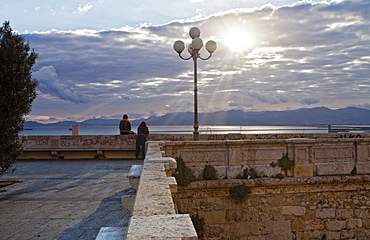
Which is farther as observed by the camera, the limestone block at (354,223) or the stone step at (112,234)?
the limestone block at (354,223)

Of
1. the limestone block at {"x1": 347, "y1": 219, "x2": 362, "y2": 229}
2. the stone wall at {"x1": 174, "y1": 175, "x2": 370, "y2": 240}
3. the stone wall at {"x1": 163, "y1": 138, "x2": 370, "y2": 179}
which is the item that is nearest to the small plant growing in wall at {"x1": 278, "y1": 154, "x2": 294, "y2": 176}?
the stone wall at {"x1": 163, "y1": 138, "x2": 370, "y2": 179}

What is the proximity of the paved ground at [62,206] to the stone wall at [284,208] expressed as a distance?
2321mm

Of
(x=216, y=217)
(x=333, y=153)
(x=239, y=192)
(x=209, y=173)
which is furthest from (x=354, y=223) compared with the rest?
(x=209, y=173)

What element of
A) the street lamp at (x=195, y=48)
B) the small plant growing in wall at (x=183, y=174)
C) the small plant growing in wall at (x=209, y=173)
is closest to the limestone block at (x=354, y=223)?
the small plant growing in wall at (x=209, y=173)

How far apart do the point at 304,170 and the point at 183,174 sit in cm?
355

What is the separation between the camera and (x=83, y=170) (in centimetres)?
1274

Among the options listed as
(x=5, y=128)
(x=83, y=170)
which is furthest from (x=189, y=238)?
(x=83, y=170)

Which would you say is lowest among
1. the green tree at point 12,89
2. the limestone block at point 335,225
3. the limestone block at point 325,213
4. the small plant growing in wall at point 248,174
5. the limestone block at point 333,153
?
the limestone block at point 335,225

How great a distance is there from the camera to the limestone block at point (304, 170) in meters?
9.20

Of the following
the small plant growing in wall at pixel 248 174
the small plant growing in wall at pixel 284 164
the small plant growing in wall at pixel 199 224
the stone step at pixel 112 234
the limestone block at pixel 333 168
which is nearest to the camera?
the stone step at pixel 112 234

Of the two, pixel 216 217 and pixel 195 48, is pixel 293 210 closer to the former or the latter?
pixel 216 217

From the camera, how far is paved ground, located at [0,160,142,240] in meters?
5.30

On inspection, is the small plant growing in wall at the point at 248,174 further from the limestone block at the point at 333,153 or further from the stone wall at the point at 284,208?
the limestone block at the point at 333,153

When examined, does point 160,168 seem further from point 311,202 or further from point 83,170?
point 83,170
